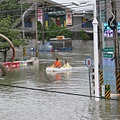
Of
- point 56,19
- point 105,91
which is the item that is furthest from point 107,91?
point 56,19

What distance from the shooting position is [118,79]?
19.0 metres

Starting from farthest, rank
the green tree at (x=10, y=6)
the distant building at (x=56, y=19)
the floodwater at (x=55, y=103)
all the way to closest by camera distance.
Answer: the green tree at (x=10, y=6), the distant building at (x=56, y=19), the floodwater at (x=55, y=103)

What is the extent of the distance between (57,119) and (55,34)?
5484 centimetres

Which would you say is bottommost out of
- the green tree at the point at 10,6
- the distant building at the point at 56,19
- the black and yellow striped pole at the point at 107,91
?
the black and yellow striped pole at the point at 107,91

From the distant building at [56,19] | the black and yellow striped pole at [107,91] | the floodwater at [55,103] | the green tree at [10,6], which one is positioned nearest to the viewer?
the floodwater at [55,103]

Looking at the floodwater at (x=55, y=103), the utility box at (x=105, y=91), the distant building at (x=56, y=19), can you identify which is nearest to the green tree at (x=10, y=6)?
the distant building at (x=56, y=19)

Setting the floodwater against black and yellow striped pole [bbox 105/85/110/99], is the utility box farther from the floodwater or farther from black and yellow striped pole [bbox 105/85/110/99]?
the floodwater

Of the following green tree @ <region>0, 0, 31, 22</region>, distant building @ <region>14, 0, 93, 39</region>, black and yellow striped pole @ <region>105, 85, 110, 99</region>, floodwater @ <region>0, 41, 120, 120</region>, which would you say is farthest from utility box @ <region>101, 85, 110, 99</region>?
green tree @ <region>0, 0, 31, 22</region>

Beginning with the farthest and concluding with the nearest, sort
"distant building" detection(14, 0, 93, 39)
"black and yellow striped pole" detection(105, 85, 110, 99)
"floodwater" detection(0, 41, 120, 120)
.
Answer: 1. "distant building" detection(14, 0, 93, 39)
2. "black and yellow striped pole" detection(105, 85, 110, 99)
3. "floodwater" detection(0, 41, 120, 120)

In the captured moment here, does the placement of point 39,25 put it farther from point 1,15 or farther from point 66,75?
point 66,75

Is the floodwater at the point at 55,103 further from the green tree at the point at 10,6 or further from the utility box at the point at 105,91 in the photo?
the green tree at the point at 10,6

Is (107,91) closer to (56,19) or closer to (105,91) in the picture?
(105,91)

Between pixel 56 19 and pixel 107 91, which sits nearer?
pixel 107 91

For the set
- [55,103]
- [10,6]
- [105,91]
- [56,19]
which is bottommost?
[55,103]
